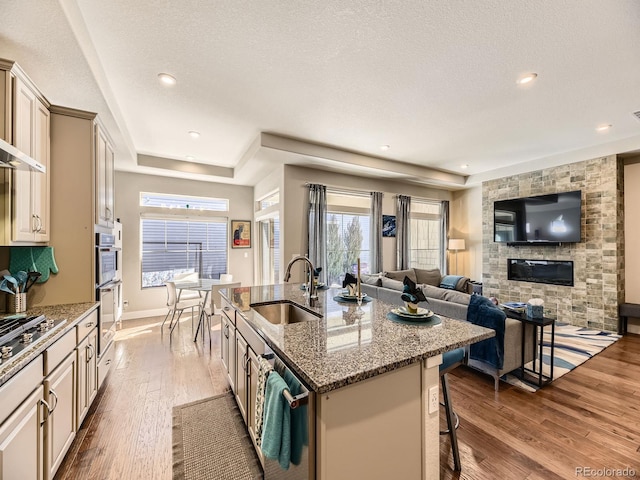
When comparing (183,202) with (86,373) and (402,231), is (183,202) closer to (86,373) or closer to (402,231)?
(86,373)

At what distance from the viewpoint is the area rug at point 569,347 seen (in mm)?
2997

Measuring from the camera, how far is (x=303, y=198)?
15.9 ft

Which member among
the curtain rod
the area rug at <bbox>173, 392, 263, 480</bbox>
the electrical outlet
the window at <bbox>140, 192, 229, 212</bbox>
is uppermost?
the curtain rod

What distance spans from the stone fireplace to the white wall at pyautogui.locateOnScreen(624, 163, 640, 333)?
0.34ft

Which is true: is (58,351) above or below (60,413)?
above

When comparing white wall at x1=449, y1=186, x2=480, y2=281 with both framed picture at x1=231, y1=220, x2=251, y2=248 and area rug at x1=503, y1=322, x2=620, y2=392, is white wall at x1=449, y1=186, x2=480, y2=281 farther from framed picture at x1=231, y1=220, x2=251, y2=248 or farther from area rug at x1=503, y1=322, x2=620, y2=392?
framed picture at x1=231, y1=220, x2=251, y2=248

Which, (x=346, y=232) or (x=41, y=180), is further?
(x=346, y=232)

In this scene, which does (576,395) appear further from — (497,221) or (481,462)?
(497,221)

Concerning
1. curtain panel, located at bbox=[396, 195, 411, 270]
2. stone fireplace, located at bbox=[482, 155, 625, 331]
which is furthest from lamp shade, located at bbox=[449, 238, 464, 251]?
curtain panel, located at bbox=[396, 195, 411, 270]

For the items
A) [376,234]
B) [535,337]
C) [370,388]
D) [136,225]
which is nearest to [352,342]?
[370,388]

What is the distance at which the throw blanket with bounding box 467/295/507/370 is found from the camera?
8.54 feet

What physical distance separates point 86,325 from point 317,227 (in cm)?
342

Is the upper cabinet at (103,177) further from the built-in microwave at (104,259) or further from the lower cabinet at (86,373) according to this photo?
the lower cabinet at (86,373)

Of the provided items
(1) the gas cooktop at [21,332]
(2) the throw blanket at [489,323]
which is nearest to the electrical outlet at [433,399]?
(2) the throw blanket at [489,323]
